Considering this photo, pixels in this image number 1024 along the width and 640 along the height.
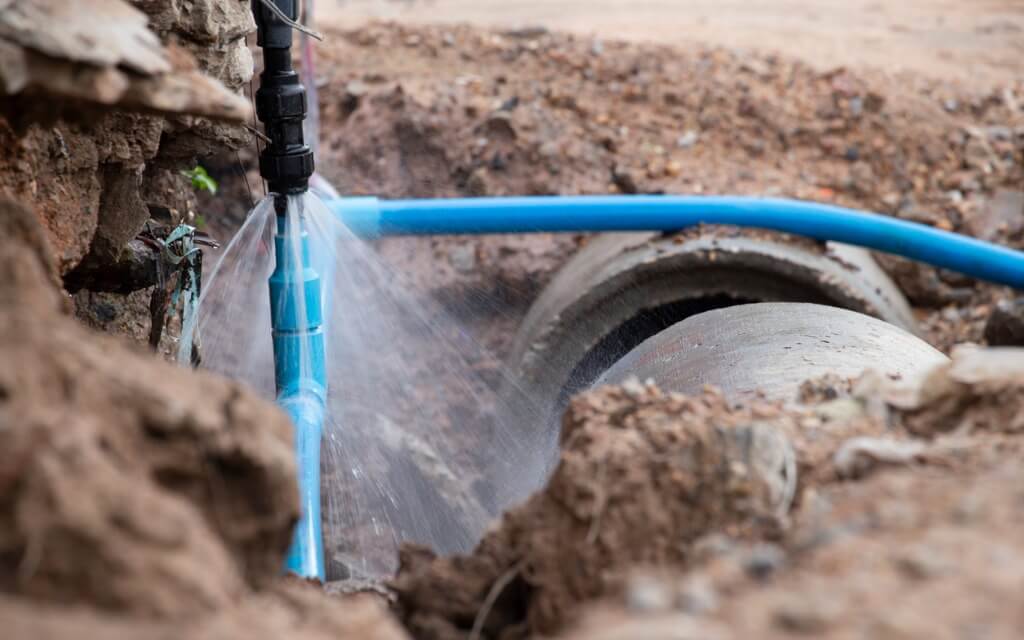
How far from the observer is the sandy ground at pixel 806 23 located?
5.11m

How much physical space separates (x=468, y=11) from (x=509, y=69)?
266cm

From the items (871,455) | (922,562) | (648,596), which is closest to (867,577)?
(922,562)

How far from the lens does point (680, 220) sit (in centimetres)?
304

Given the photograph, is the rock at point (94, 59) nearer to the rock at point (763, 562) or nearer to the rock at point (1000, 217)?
the rock at point (763, 562)

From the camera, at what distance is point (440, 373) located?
363 cm

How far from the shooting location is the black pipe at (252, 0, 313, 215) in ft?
7.36

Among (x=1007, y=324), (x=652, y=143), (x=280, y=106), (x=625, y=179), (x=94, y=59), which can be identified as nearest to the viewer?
(x=94, y=59)

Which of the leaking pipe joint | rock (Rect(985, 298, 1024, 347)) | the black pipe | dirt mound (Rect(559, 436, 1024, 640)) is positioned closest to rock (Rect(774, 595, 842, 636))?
dirt mound (Rect(559, 436, 1024, 640))

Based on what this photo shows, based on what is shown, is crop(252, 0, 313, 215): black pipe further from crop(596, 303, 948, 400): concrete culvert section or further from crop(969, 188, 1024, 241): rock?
crop(969, 188, 1024, 241): rock

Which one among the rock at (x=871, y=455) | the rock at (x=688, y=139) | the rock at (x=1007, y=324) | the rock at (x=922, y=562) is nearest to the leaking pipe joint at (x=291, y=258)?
the rock at (x=871, y=455)

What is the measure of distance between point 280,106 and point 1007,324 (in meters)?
2.14

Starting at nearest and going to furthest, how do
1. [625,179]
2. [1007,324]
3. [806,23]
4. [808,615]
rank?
[808,615] → [1007,324] → [625,179] → [806,23]

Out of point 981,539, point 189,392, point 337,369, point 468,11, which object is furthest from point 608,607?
point 468,11

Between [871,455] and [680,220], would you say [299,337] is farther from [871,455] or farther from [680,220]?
[871,455]
